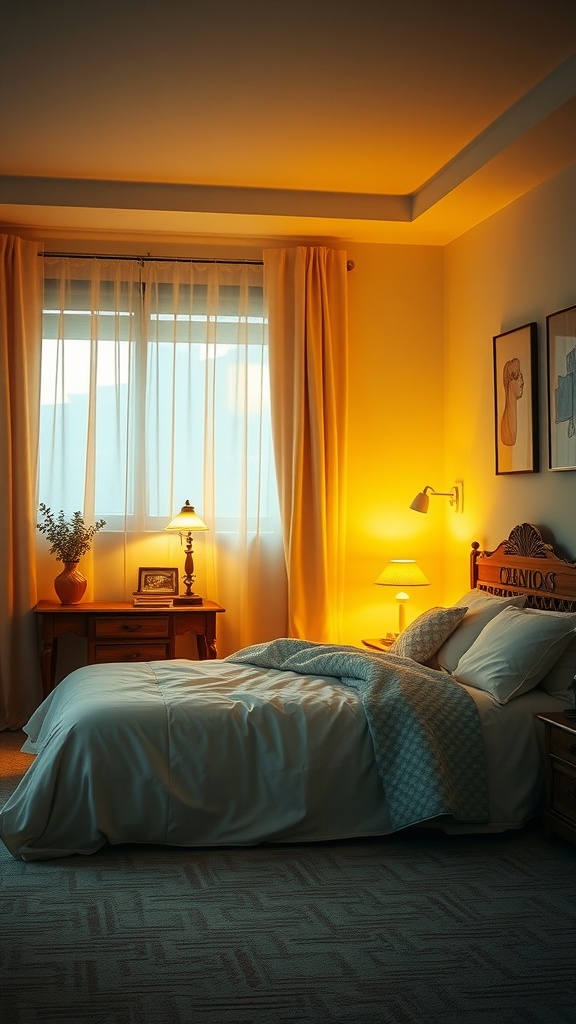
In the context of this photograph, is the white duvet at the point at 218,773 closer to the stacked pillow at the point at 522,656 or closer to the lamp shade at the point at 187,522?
the stacked pillow at the point at 522,656

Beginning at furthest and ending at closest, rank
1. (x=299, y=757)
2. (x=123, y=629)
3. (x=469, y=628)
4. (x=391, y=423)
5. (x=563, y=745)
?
1. (x=391, y=423)
2. (x=123, y=629)
3. (x=469, y=628)
4. (x=299, y=757)
5. (x=563, y=745)

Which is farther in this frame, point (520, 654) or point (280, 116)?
point (280, 116)

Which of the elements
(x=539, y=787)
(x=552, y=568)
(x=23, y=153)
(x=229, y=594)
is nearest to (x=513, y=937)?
(x=539, y=787)

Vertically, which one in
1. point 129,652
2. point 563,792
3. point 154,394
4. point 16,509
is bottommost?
point 563,792

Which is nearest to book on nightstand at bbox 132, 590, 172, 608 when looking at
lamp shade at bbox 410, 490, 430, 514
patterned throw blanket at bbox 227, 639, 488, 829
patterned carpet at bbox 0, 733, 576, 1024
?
lamp shade at bbox 410, 490, 430, 514

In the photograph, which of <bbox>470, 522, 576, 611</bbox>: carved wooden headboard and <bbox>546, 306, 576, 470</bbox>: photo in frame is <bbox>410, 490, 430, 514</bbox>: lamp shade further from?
<bbox>546, 306, 576, 470</bbox>: photo in frame

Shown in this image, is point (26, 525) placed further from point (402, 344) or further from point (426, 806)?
point (426, 806)

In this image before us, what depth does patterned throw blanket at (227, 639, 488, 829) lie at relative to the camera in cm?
360

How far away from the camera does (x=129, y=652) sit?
552 centimetres

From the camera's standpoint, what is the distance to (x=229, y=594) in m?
6.01

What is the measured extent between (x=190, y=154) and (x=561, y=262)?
1.85 metres

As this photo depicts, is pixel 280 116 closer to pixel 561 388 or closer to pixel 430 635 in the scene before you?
pixel 561 388

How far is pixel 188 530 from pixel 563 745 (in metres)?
2.67

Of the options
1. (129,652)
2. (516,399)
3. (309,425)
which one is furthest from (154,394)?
(516,399)
